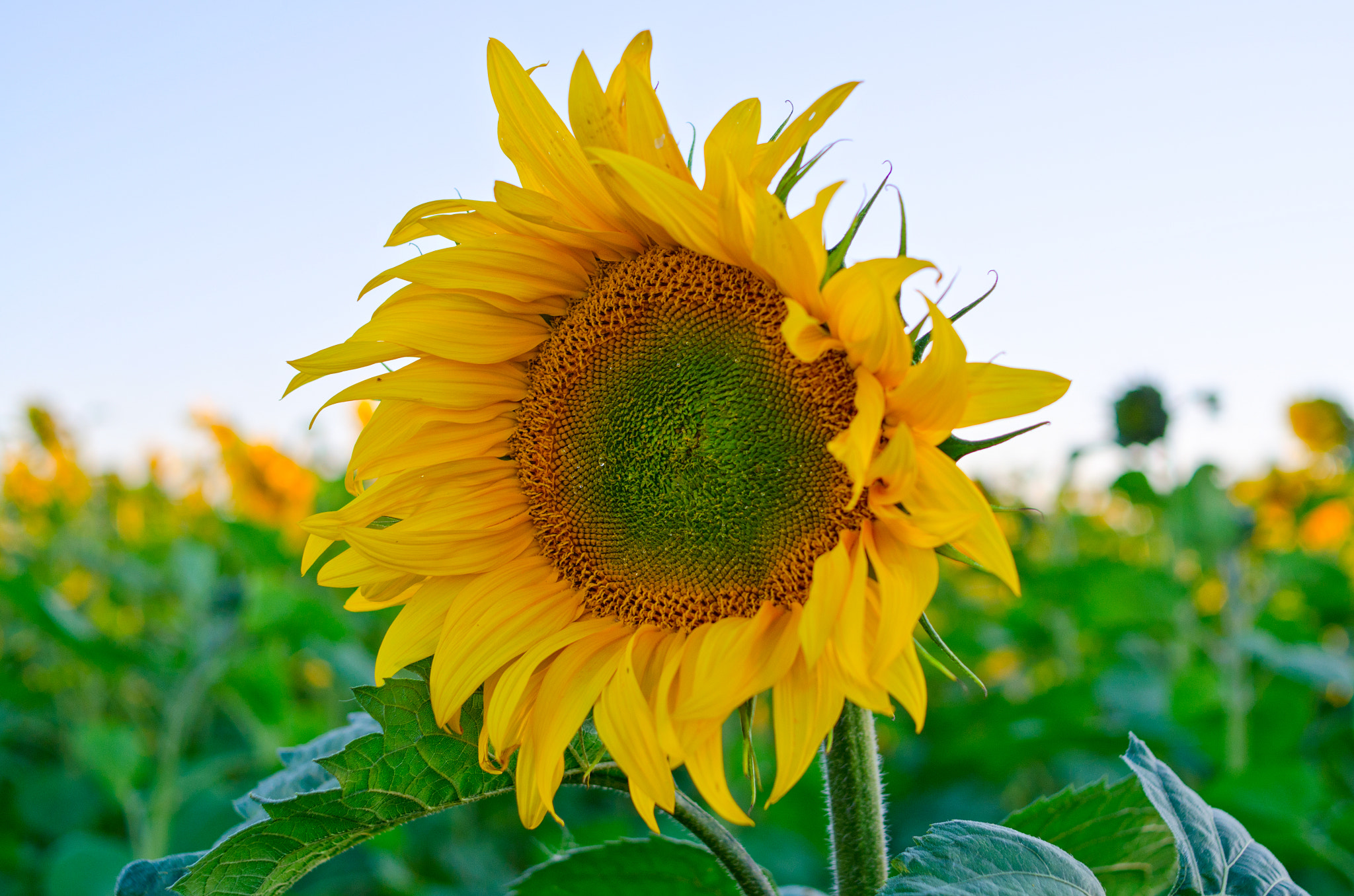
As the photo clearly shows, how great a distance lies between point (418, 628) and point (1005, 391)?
75 cm

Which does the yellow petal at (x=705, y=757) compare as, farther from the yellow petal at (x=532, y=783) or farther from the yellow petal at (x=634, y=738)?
the yellow petal at (x=532, y=783)

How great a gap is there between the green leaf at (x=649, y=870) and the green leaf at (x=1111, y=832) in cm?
37

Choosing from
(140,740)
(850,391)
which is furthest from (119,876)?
(140,740)

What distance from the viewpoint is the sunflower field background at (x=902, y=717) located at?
3.13m

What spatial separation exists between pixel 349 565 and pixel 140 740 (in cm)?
381

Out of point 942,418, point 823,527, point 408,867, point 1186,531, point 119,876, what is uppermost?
point 942,418

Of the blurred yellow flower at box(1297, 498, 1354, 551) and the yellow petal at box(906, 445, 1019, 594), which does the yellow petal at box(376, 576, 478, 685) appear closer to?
the yellow petal at box(906, 445, 1019, 594)

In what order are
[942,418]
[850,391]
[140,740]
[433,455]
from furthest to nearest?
[140,740] → [433,455] → [850,391] → [942,418]

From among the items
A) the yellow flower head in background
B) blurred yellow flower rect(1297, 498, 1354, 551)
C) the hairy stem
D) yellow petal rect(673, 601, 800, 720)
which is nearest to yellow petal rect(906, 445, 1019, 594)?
yellow petal rect(673, 601, 800, 720)

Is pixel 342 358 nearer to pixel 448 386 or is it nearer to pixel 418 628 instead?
pixel 448 386

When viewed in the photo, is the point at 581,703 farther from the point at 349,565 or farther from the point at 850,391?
the point at 850,391

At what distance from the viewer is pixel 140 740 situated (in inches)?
172

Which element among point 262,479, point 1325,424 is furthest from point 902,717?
point 1325,424

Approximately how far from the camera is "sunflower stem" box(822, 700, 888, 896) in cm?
109
